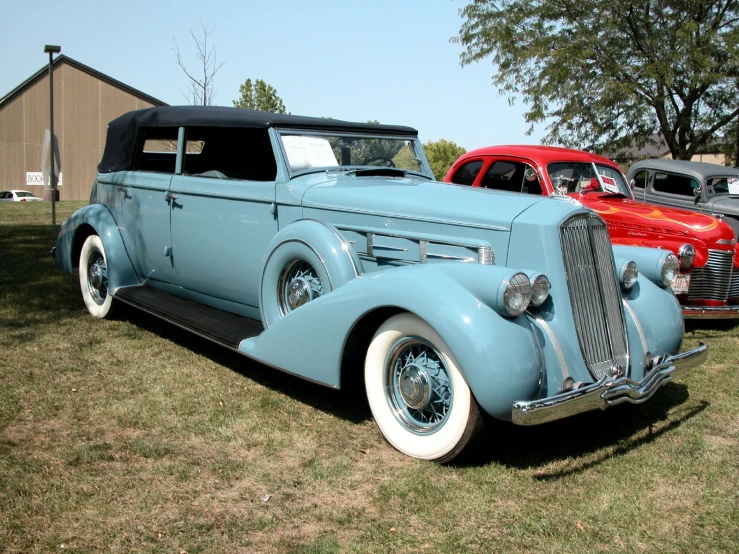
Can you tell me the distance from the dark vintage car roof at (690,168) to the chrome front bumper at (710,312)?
2.71m

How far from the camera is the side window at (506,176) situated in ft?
27.2

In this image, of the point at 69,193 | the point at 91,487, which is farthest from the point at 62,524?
the point at 69,193

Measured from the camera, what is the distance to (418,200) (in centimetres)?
465

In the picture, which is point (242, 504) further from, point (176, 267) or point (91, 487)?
point (176, 267)

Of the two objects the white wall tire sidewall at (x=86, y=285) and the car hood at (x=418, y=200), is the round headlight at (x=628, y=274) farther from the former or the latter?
the white wall tire sidewall at (x=86, y=285)

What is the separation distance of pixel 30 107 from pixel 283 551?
42.8 m

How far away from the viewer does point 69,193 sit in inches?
1650

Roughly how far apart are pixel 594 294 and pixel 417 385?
1163mm

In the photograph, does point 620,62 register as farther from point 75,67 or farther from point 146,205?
point 75,67

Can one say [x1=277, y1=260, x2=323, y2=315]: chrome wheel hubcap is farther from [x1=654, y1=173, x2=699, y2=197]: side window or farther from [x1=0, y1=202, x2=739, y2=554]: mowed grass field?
[x1=654, y1=173, x2=699, y2=197]: side window

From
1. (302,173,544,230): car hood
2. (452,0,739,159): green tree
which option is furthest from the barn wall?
(302,173,544,230): car hood

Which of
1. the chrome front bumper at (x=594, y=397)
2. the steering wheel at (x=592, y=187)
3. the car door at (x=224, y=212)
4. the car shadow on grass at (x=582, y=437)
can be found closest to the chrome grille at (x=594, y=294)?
the chrome front bumper at (x=594, y=397)

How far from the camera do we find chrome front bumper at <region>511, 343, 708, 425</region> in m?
3.44

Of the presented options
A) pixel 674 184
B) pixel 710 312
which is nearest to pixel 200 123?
pixel 710 312
